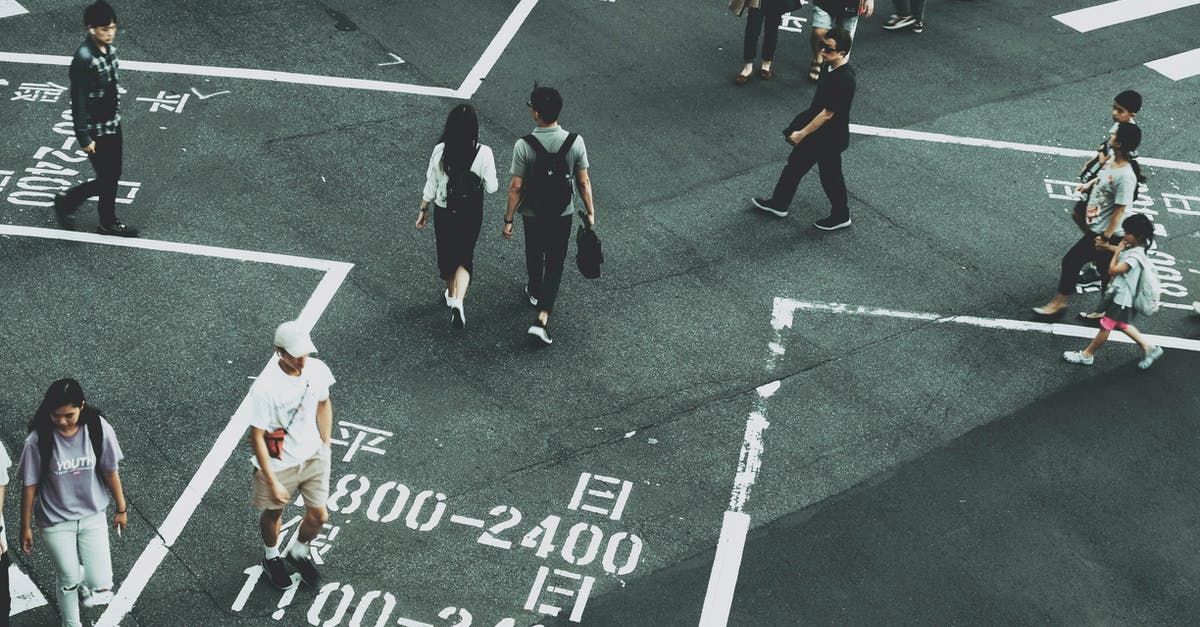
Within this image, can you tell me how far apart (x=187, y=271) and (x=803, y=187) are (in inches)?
224

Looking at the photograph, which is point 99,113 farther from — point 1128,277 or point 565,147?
point 1128,277

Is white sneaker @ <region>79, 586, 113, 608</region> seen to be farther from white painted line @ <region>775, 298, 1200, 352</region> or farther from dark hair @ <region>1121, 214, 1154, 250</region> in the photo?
dark hair @ <region>1121, 214, 1154, 250</region>

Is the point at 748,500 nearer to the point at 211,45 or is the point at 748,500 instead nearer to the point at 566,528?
the point at 566,528

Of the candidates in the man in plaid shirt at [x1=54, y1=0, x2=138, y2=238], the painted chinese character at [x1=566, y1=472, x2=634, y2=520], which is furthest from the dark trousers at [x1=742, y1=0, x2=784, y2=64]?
the painted chinese character at [x1=566, y1=472, x2=634, y2=520]

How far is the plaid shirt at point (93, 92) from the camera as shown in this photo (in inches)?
382

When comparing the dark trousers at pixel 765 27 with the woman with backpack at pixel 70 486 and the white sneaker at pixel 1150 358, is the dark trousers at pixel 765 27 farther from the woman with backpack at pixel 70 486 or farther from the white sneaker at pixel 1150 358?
the woman with backpack at pixel 70 486

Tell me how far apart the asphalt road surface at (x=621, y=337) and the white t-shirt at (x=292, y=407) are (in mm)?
1109

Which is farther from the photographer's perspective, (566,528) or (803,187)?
(803,187)

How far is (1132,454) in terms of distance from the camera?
900 cm

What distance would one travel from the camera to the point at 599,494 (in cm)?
828

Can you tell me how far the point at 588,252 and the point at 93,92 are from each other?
13.6ft

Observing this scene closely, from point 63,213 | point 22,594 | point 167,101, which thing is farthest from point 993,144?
point 22,594

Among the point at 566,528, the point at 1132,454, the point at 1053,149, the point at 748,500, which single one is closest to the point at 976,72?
the point at 1053,149

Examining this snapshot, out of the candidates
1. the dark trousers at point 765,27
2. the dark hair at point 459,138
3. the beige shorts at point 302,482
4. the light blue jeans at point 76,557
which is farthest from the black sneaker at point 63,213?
the dark trousers at point 765,27
